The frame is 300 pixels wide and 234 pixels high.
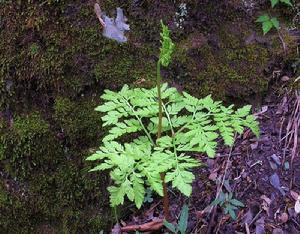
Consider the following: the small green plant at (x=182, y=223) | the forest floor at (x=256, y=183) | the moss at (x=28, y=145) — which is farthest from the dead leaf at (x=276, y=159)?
the moss at (x=28, y=145)

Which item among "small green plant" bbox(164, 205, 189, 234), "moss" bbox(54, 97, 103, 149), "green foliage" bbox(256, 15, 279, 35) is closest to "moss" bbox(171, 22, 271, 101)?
"green foliage" bbox(256, 15, 279, 35)

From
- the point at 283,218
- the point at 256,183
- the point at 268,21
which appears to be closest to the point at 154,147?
the point at 256,183

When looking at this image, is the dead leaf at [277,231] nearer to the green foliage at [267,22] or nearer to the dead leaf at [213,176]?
the dead leaf at [213,176]

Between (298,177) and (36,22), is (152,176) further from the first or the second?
(36,22)

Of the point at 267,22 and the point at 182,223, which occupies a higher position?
the point at 267,22

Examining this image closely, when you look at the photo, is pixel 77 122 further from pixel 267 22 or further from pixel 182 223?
pixel 267 22

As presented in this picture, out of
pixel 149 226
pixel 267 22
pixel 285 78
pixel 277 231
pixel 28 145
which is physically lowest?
pixel 277 231

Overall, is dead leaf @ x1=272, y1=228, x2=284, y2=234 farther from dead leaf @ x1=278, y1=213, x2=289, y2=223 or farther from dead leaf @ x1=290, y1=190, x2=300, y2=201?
dead leaf @ x1=290, y1=190, x2=300, y2=201
